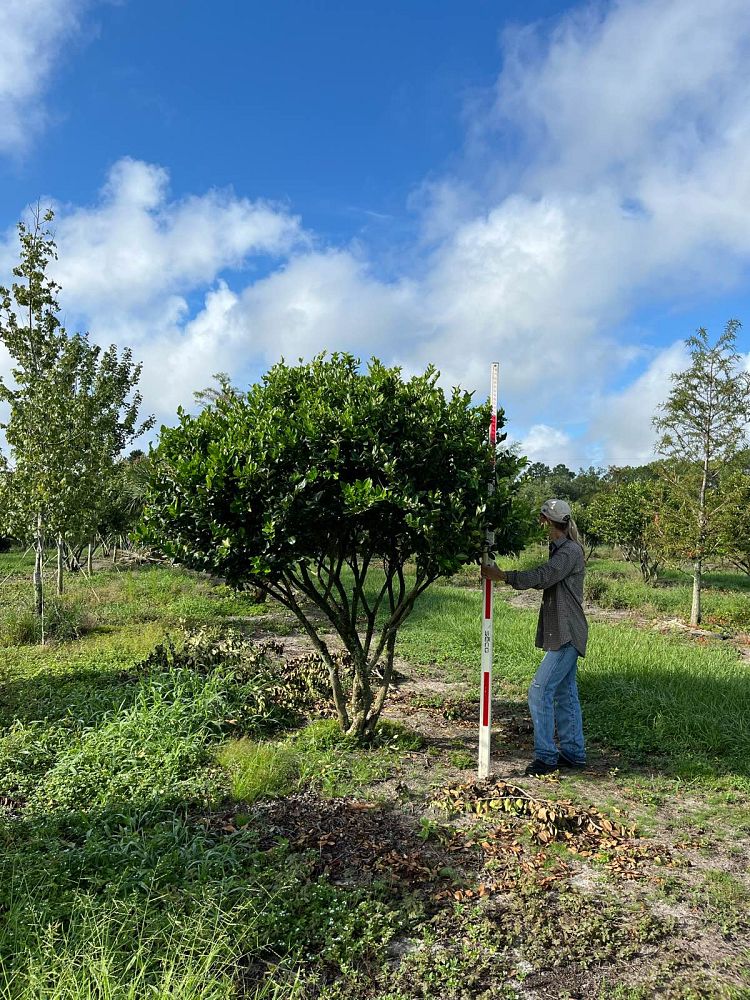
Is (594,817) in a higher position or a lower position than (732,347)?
lower

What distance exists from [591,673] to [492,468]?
3.96 m

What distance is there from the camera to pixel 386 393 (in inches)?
195

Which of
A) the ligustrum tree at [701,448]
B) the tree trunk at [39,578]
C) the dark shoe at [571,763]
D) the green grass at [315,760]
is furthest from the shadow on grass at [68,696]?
the ligustrum tree at [701,448]

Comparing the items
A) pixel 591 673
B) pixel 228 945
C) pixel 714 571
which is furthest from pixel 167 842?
pixel 714 571

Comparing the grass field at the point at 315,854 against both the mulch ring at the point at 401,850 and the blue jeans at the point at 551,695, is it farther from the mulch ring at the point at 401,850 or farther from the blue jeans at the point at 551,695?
the blue jeans at the point at 551,695

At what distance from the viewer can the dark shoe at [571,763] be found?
209 inches

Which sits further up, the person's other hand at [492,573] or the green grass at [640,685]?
the person's other hand at [492,573]

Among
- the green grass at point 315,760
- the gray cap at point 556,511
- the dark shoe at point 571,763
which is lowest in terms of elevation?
the dark shoe at point 571,763

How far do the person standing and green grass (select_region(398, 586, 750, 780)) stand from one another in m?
1.13

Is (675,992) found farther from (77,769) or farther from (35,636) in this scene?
(35,636)

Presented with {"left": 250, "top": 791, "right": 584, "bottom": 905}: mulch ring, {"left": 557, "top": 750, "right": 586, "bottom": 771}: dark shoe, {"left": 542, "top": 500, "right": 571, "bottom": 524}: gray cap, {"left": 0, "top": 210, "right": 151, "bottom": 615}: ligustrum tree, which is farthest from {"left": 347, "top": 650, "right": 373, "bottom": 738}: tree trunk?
{"left": 0, "top": 210, "right": 151, "bottom": 615}: ligustrum tree

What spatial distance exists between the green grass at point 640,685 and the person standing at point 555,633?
113cm

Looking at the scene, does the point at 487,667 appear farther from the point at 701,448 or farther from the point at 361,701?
the point at 701,448

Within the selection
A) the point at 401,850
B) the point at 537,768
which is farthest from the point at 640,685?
the point at 401,850
